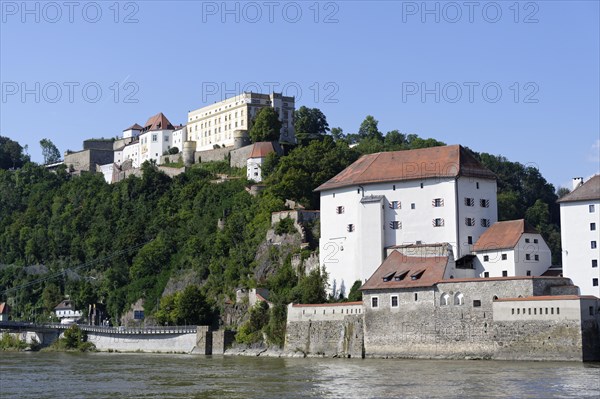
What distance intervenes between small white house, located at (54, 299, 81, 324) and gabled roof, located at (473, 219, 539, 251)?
43.1 metres

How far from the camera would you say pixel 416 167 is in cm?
6638

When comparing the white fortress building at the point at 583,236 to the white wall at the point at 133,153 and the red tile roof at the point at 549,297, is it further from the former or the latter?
the white wall at the point at 133,153

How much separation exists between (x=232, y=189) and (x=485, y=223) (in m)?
33.0

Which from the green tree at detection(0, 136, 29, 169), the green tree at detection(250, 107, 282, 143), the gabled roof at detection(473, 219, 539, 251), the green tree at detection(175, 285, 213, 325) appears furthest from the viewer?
the green tree at detection(0, 136, 29, 169)

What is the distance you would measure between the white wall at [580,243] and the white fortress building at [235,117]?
4689 cm

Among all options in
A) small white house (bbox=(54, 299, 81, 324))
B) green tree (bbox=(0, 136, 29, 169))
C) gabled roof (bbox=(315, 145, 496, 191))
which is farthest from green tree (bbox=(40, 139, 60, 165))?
gabled roof (bbox=(315, 145, 496, 191))

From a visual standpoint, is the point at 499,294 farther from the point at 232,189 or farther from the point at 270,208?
the point at 232,189

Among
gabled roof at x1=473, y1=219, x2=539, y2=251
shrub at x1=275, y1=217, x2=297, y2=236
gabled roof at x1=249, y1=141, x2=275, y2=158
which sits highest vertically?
gabled roof at x1=249, y1=141, x2=275, y2=158

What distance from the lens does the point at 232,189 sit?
92250 mm

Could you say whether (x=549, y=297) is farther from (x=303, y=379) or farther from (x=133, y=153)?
(x=133, y=153)

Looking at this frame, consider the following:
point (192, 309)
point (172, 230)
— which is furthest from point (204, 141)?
point (192, 309)

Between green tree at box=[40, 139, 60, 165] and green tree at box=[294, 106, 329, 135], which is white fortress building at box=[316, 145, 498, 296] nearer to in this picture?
green tree at box=[294, 106, 329, 135]

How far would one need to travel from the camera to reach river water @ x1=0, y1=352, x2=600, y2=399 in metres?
40.6

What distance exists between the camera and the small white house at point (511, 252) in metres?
60.1
